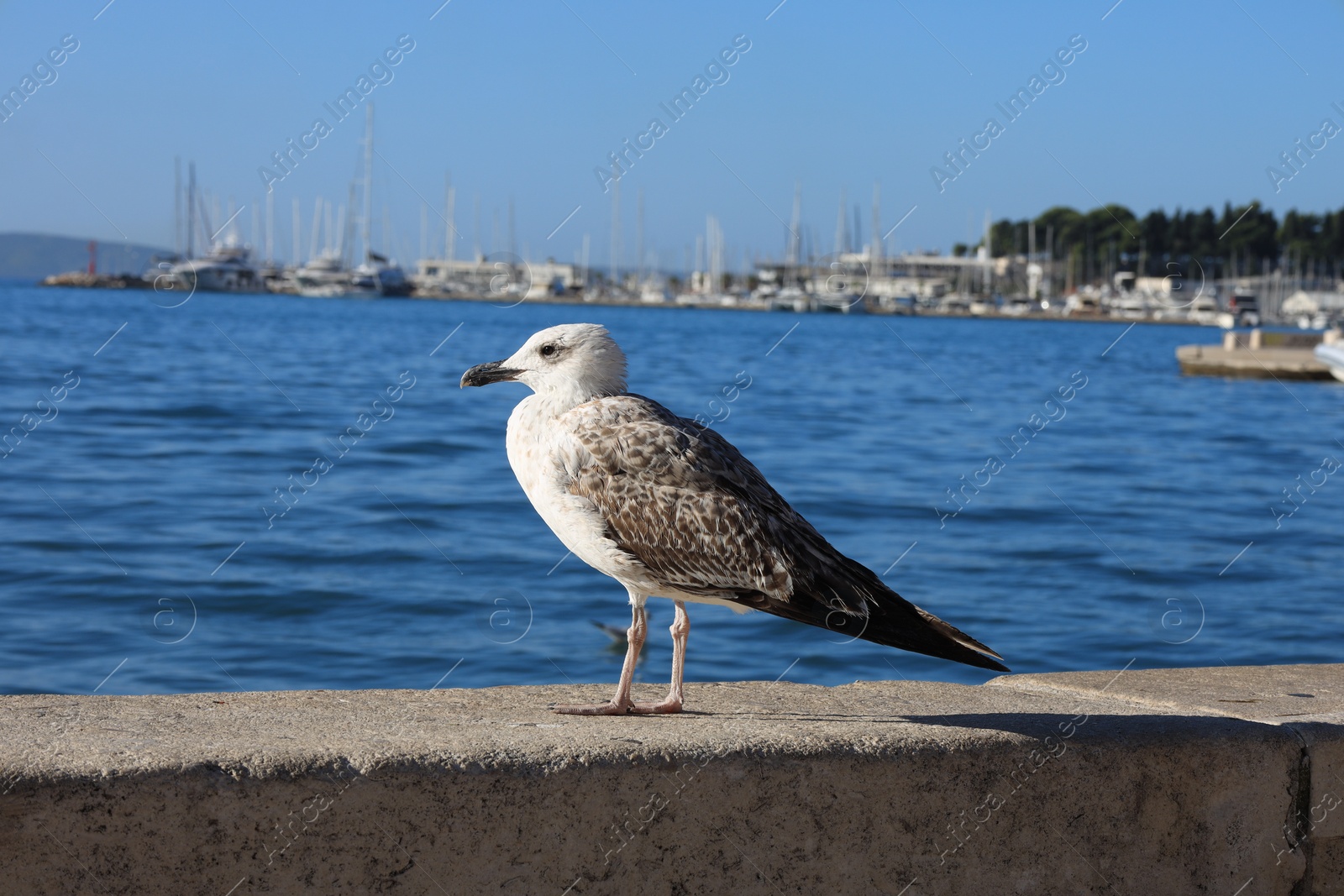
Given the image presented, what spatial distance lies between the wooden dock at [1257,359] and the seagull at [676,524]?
Answer: 44.4 m

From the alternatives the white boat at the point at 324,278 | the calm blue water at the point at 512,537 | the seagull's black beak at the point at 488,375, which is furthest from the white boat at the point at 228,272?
the seagull's black beak at the point at 488,375

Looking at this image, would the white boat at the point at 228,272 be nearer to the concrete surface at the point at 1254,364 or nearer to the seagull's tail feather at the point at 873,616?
the concrete surface at the point at 1254,364

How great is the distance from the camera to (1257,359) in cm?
4666

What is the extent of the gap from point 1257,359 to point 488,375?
47.4 m

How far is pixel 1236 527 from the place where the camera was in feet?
56.2

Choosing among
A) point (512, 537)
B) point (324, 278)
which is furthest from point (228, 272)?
point (512, 537)

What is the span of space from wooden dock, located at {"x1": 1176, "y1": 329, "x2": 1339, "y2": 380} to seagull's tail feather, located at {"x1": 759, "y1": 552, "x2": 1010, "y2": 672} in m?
44.4

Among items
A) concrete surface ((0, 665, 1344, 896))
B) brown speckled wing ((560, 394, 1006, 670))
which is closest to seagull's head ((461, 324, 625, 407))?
brown speckled wing ((560, 394, 1006, 670))

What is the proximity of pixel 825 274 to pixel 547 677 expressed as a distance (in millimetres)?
113632

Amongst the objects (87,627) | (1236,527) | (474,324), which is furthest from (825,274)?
(87,627)

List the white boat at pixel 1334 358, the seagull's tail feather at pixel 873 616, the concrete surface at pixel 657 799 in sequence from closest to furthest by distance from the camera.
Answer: the concrete surface at pixel 657 799
the seagull's tail feather at pixel 873 616
the white boat at pixel 1334 358

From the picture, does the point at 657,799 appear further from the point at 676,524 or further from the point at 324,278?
the point at 324,278

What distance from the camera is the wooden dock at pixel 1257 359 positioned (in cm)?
4444

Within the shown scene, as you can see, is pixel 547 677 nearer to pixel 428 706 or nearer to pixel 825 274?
pixel 428 706
